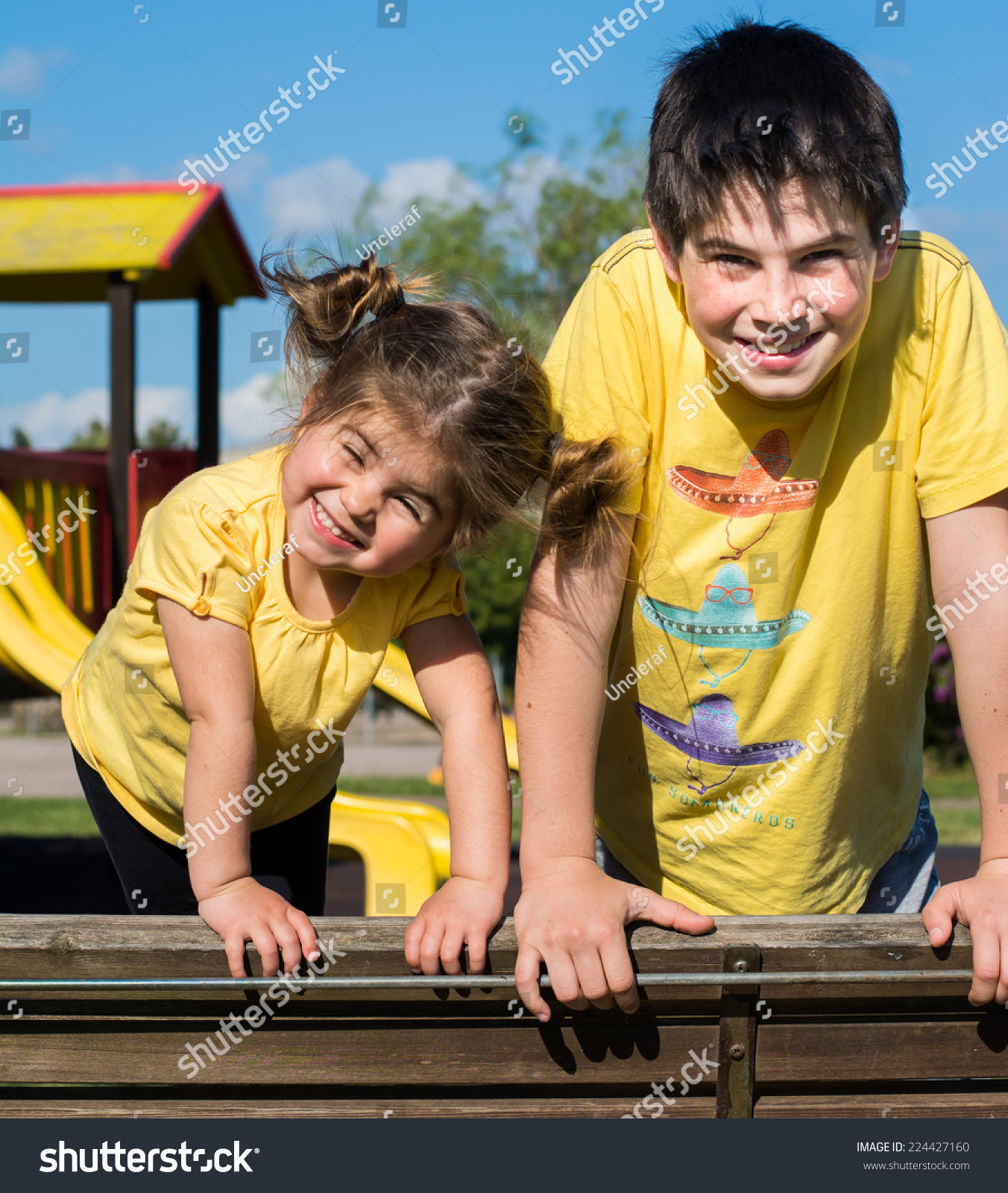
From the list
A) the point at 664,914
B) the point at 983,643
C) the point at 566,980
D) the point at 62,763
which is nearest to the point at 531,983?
the point at 566,980

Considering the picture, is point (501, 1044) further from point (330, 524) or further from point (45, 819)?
point (45, 819)

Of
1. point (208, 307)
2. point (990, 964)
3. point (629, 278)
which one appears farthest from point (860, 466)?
point (208, 307)

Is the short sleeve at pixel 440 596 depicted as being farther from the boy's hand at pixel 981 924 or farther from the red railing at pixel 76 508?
the red railing at pixel 76 508

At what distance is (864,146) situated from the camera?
1.33m

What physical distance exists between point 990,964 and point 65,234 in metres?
6.18

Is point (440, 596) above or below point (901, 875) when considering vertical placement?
above

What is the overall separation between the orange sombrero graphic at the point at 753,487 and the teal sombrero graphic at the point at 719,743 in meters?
0.24

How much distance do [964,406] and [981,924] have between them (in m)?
0.65

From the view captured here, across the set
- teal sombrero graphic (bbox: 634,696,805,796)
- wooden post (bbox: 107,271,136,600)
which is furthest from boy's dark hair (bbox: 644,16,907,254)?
wooden post (bbox: 107,271,136,600)

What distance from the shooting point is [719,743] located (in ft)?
5.20

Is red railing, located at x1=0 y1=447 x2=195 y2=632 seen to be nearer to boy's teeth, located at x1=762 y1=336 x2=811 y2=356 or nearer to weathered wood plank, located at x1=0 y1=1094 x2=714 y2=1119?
weathered wood plank, located at x1=0 y1=1094 x2=714 y2=1119

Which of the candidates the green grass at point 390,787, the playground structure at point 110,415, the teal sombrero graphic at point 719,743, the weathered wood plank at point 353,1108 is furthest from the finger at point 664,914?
the green grass at point 390,787

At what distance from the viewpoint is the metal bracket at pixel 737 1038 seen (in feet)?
3.95
